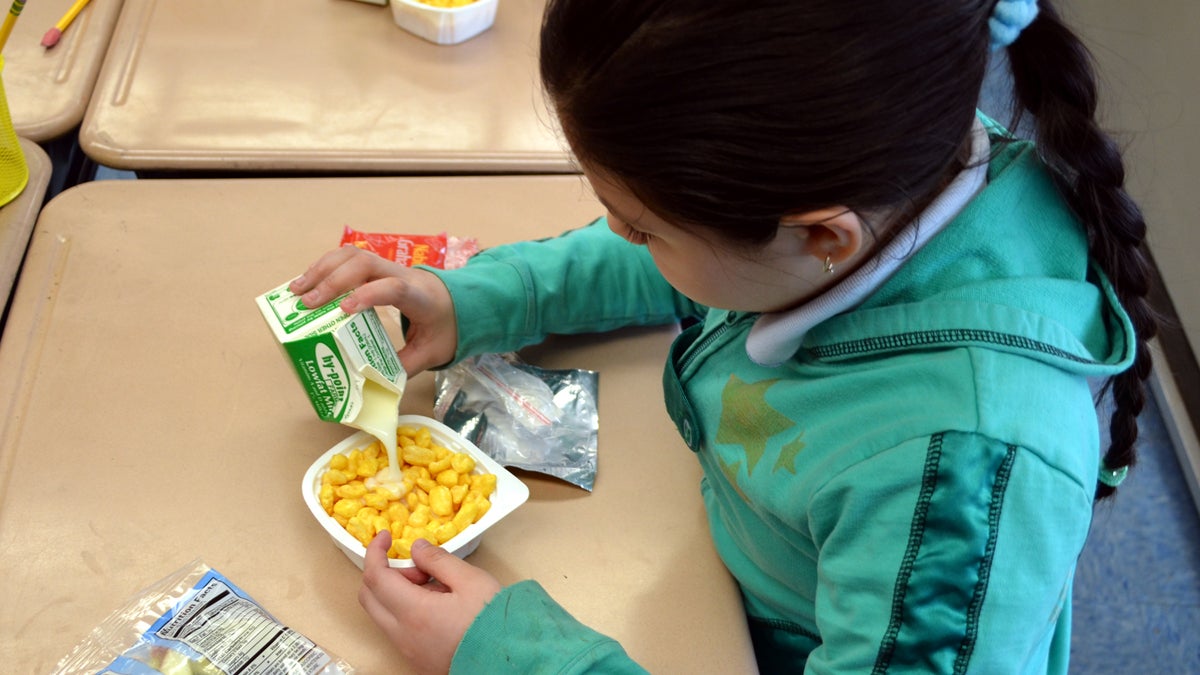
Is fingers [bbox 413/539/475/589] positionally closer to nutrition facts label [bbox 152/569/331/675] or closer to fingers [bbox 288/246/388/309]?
nutrition facts label [bbox 152/569/331/675]

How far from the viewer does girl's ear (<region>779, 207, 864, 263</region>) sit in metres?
0.59

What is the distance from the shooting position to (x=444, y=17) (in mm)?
1357

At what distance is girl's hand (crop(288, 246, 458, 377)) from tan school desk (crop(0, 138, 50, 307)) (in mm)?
378

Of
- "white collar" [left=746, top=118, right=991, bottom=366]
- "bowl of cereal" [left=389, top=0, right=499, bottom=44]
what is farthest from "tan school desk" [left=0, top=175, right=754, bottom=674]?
"bowl of cereal" [left=389, top=0, right=499, bottom=44]

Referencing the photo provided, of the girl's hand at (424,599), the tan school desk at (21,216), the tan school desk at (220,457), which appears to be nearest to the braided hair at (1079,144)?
the tan school desk at (220,457)

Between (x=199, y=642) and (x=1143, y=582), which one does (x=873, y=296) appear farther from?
(x=1143, y=582)

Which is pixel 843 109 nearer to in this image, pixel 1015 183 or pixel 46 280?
pixel 1015 183

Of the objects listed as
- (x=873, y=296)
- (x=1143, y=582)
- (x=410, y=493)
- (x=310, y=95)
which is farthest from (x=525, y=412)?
(x=1143, y=582)

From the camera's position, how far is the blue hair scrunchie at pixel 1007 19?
56 cm

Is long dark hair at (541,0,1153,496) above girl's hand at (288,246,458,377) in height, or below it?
above

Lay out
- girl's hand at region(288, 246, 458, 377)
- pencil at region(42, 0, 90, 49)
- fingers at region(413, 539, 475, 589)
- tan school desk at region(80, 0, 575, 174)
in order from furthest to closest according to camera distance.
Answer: pencil at region(42, 0, 90, 49)
tan school desk at region(80, 0, 575, 174)
girl's hand at region(288, 246, 458, 377)
fingers at region(413, 539, 475, 589)

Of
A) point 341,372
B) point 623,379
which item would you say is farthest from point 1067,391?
point 341,372

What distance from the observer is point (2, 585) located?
2.46 feet

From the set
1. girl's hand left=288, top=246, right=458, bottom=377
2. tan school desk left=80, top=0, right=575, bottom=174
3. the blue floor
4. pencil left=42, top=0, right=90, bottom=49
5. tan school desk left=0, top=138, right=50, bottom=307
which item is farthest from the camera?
the blue floor
